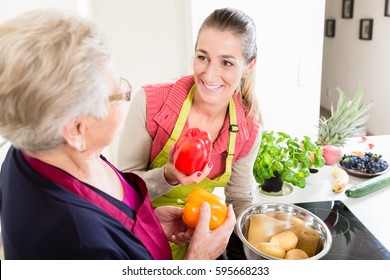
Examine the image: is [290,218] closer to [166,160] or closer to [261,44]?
[166,160]

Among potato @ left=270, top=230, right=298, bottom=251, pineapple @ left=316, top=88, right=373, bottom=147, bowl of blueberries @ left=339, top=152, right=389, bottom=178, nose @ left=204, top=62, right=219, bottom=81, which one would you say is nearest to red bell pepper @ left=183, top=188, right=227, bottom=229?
potato @ left=270, top=230, right=298, bottom=251

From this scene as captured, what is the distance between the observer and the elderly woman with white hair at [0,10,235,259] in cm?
52

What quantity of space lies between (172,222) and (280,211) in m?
0.35

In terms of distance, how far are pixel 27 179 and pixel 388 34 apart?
442 cm

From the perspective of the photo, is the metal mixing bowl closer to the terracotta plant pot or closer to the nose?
the terracotta plant pot

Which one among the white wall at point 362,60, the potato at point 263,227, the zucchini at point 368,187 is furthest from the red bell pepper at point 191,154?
the white wall at point 362,60

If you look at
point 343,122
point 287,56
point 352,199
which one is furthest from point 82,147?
point 287,56

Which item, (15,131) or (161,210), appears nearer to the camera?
(15,131)

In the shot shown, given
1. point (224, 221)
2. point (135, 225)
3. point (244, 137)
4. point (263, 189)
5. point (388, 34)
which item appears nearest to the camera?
point (135, 225)

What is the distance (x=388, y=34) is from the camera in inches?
156

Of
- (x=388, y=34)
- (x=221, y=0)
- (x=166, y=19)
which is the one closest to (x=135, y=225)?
(x=221, y=0)

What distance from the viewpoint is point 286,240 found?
3.32 ft

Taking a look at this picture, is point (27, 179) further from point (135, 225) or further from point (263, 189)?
point (263, 189)

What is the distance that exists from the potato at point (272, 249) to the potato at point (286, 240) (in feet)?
0.07
